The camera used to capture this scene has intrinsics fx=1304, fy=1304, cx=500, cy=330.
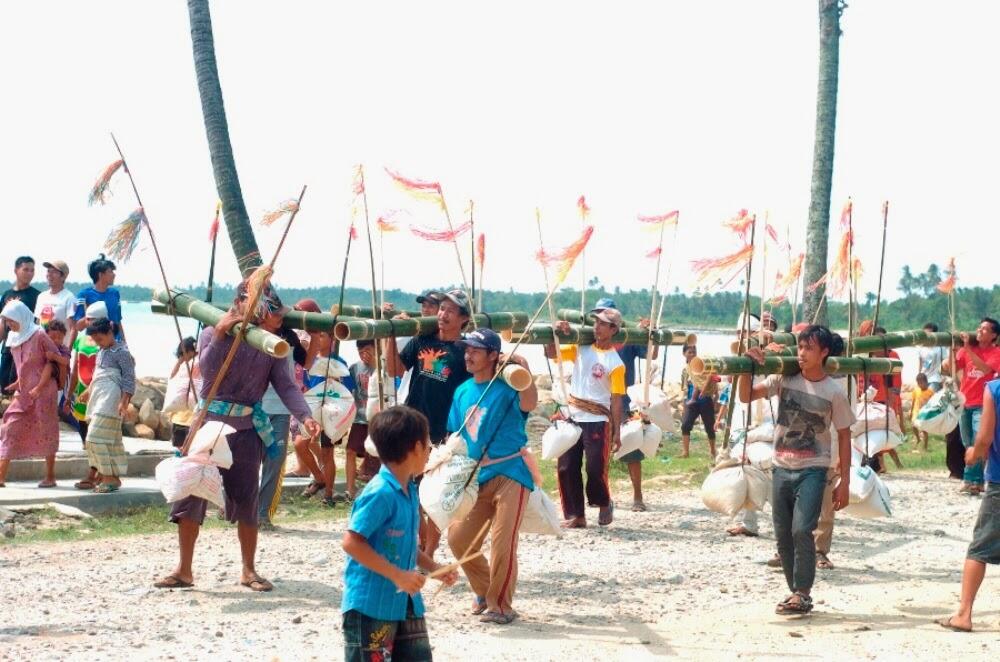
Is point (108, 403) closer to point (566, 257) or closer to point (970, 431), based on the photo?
point (566, 257)

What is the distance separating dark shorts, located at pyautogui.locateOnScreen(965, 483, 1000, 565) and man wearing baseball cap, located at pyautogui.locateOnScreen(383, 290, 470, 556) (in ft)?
10.1

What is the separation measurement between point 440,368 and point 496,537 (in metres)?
1.32

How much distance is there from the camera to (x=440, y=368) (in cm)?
804

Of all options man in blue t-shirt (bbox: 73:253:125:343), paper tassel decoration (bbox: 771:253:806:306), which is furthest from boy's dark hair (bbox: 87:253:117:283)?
paper tassel decoration (bbox: 771:253:806:306)

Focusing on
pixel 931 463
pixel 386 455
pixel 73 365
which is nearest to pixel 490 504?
pixel 386 455

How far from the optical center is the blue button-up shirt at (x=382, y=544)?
4.64 metres

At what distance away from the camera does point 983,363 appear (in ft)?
40.1

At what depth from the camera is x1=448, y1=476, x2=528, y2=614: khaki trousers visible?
23.4 feet

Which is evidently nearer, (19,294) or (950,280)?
(950,280)

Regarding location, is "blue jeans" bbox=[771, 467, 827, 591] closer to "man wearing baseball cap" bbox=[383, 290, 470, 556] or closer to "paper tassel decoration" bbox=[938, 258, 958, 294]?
"man wearing baseball cap" bbox=[383, 290, 470, 556]

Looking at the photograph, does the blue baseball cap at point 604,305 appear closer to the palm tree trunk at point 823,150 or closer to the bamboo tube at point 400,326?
the bamboo tube at point 400,326

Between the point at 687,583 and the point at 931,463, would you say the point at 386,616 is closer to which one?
the point at 687,583

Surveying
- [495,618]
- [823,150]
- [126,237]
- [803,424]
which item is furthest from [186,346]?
[823,150]

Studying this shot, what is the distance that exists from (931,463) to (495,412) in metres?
10.2
